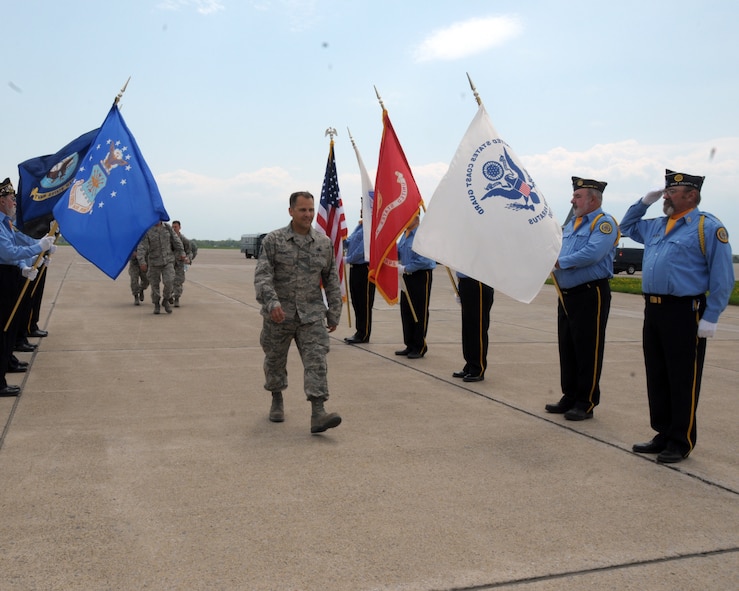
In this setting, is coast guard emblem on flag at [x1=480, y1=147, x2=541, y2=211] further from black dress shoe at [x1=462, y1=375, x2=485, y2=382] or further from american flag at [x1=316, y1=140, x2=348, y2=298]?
american flag at [x1=316, y1=140, x2=348, y2=298]

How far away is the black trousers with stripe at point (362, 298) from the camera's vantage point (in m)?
10.0

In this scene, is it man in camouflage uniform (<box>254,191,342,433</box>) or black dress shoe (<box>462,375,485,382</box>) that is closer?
man in camouflage uniform (<box>254,191,342,433</box>)

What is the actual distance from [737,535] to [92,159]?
19.9ft

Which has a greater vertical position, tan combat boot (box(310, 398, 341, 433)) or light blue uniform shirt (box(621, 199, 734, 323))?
light blue uniform shirt (box(621, 199, 734, 323))

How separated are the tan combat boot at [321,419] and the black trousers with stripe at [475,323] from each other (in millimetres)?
2682

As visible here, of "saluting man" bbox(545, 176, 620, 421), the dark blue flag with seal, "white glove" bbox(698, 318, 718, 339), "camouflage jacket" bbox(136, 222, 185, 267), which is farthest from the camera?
"camouflage jacket" bbox(136, 222, 185, 267)

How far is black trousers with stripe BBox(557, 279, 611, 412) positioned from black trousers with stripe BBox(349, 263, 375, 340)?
14.4 ft

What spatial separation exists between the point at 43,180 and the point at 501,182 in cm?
466

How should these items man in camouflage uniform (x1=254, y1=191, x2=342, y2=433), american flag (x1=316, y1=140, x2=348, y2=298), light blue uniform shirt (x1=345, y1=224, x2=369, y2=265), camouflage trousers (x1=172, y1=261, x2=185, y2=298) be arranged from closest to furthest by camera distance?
man in camouflage uniform (x1=254, y1=191, x2=342, y2=433), american flag (x1=316, y1=140, x2=348, y2=298), light blue uniform shirt (x1=345, y1=224, x2=369, y2=265), camouflage trousers (x1=172, y1=261, x2=185, y2=298)

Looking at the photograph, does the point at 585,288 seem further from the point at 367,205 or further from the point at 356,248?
the point at 356,248

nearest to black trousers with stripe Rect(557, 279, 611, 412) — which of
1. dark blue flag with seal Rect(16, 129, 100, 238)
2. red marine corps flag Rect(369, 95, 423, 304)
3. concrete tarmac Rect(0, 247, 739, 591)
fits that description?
concrete tarmac Rect(0, 247, 739, 591)

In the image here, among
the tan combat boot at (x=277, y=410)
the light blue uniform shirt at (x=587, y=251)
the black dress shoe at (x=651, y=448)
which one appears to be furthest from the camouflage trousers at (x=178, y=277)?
the black dress shoe at (x=651, y=448)

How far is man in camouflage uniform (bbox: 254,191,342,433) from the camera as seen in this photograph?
528cm

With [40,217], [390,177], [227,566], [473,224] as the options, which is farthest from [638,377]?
[40,217]
